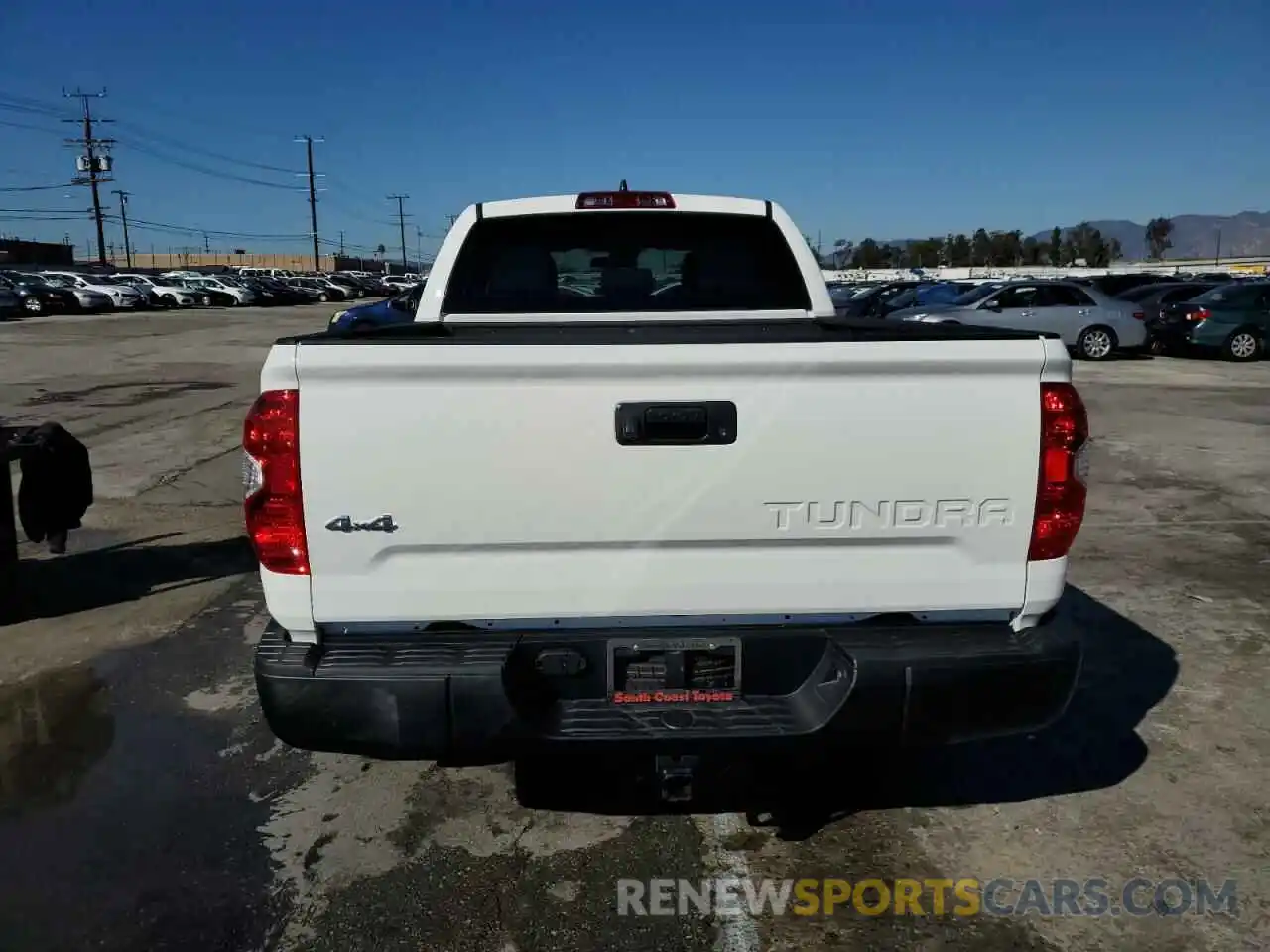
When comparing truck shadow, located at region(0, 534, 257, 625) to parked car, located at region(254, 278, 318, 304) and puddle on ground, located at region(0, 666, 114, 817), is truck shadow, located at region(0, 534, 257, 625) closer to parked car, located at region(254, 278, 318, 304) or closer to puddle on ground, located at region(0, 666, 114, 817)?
puddle on ground, located at region(0, 666, 114, 817)

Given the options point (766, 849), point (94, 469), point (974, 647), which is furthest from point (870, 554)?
point (94, 469)

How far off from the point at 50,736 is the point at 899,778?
11.2 ft

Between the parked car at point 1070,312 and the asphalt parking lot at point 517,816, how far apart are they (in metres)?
15.0

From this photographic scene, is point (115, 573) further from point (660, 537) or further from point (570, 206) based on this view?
point (660, 537)

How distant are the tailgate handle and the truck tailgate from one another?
2 centimetres

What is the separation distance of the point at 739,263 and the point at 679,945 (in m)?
3.14

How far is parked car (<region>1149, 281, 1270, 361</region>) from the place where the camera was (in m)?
21.1

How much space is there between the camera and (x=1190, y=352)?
864 inches

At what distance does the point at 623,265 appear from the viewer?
4926mm

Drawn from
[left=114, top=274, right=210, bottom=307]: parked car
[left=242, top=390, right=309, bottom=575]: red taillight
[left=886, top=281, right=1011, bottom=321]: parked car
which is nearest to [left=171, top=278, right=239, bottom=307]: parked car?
[left=114, top=274, right=210, bottom=307]: parked car

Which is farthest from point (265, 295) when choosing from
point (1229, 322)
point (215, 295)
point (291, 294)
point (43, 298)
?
point (1229, 322)

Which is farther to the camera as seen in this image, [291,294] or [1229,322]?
[291,294]

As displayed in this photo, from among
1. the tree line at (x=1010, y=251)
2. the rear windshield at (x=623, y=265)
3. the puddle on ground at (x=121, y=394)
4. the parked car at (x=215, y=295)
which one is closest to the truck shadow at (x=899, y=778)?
the rear windshield at (x=623, y=265)

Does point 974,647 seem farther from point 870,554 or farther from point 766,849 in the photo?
point 766,849
